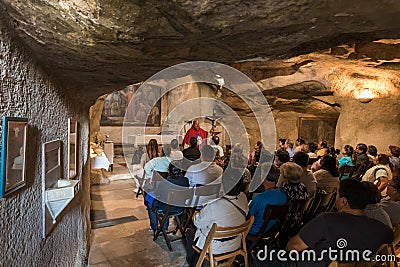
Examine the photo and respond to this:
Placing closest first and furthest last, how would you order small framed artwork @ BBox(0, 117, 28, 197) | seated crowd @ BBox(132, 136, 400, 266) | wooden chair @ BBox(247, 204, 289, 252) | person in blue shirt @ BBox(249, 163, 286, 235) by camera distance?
small framed artwork @ BBox(0, 117, 28, 197)
seated crowd @ BBox(132, 136, 400, 266)
wooden chair @ BBox(247, 204, 289, 252)
person in blue shirt @ BBox(249, 163, 286, 235)

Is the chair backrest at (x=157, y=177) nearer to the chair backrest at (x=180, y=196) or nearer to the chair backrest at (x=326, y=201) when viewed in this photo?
the chair backrest at (x=180, y=196)

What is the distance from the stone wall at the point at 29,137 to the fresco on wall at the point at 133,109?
1048 centimetres

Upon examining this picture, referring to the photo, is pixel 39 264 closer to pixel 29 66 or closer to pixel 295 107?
pixel 29 66

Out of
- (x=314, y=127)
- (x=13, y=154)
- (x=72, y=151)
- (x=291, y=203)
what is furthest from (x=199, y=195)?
(x=314, y=127)

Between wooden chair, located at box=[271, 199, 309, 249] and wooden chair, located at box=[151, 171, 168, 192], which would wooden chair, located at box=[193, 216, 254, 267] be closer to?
wooden chair, located at box=[271, 199, 309, 249]

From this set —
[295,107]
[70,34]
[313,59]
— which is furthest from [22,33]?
[295,107]

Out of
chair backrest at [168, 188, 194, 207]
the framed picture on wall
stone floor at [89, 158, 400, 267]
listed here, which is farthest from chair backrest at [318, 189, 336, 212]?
the framed picture on wall

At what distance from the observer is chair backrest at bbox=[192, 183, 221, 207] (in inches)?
120

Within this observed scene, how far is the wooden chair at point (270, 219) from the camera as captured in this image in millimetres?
2170

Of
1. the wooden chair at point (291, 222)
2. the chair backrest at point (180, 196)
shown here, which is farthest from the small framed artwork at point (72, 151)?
the wooden chair at point (291, 222)

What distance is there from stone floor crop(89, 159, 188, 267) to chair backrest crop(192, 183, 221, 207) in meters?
0.50

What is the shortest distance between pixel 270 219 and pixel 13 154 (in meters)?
1.79

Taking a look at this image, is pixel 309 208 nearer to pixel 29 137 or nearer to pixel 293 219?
pixel 293 219

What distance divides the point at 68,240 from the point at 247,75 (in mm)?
6215
